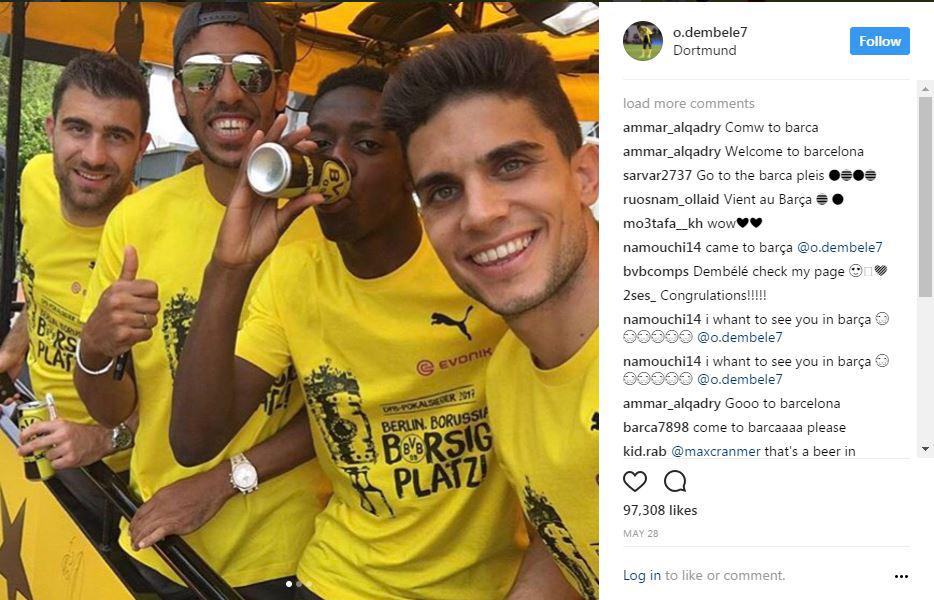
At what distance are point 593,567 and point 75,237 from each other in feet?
5.00

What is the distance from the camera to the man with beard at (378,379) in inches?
50.4

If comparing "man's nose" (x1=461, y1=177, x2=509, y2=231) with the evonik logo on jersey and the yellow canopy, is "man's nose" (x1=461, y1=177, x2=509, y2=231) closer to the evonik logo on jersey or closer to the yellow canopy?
the evonik logo on jersey

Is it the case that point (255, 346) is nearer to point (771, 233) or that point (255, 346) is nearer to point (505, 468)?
point (505, 468)

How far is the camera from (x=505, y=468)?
121cm

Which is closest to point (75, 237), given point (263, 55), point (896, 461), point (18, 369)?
point (18, 369)

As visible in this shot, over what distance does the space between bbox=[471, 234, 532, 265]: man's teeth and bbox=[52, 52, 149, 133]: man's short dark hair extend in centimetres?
125

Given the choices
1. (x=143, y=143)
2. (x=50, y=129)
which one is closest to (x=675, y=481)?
(x=143, y=143)

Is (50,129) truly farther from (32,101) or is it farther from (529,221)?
(529,221)

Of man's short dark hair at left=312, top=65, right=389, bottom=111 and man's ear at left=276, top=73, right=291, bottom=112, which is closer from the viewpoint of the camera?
man's short dark hair at left=312, top=65, right=389, bottom=111

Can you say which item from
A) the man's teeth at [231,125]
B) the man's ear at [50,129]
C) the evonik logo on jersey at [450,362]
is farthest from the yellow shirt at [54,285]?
the evonik logo on jersey at [450,362]

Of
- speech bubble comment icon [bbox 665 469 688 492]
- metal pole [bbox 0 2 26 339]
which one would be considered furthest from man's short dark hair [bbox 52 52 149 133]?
speech bubble comment icon [bbox 665 469 688 492]

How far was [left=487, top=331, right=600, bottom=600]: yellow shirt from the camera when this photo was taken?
1.05 metres

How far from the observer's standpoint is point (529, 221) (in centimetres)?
100

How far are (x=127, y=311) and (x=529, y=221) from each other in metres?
0.69
